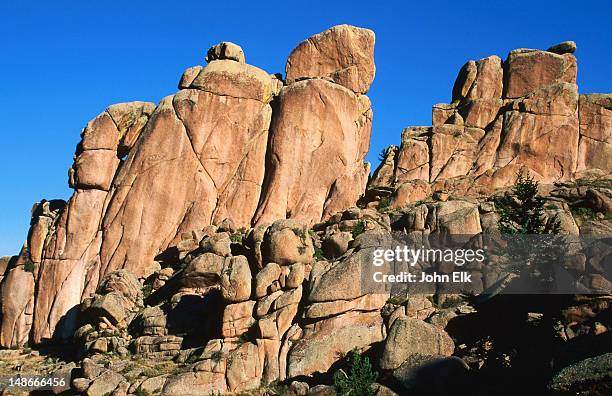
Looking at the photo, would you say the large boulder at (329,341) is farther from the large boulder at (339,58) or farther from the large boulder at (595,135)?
the large boulder at (595,135)

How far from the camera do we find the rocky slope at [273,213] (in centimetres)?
4122

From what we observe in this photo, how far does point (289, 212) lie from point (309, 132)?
7.22m

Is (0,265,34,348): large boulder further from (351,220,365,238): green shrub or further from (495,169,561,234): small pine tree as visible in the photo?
(495,169,561,234): small pine tree

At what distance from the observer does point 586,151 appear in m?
59.6

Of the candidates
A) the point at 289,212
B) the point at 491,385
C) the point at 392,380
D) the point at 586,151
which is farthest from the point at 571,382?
the point at 586,151

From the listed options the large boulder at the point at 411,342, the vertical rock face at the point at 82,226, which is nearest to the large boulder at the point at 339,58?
the vertical rock face at the point at 82,226

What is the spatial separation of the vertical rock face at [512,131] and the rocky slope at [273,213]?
17 centimetres

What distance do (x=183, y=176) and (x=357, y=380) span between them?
29836 millimetres

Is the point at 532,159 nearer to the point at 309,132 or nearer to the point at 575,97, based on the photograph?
the point at 575,97

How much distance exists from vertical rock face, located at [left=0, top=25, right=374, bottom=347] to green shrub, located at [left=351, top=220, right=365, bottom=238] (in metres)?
8.38

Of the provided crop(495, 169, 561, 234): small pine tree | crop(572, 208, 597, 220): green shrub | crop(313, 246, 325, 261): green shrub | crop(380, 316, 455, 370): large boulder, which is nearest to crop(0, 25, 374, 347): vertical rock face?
crop(313, 246, 325, 261): green shrub

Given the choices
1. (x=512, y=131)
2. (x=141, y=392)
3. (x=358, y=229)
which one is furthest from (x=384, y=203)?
(x=141, y=392)

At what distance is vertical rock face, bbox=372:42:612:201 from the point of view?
194ft

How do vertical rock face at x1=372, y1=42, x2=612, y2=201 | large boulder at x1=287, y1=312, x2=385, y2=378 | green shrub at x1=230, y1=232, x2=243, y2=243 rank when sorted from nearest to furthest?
1. large boulder at x1=287, y1=312, x2=385, y2=378
2. green shrub at x1=230, y1=232, x2=243, y2=243
3. vertical rock face at x1=372, y1=42, x2=612, y2=201
